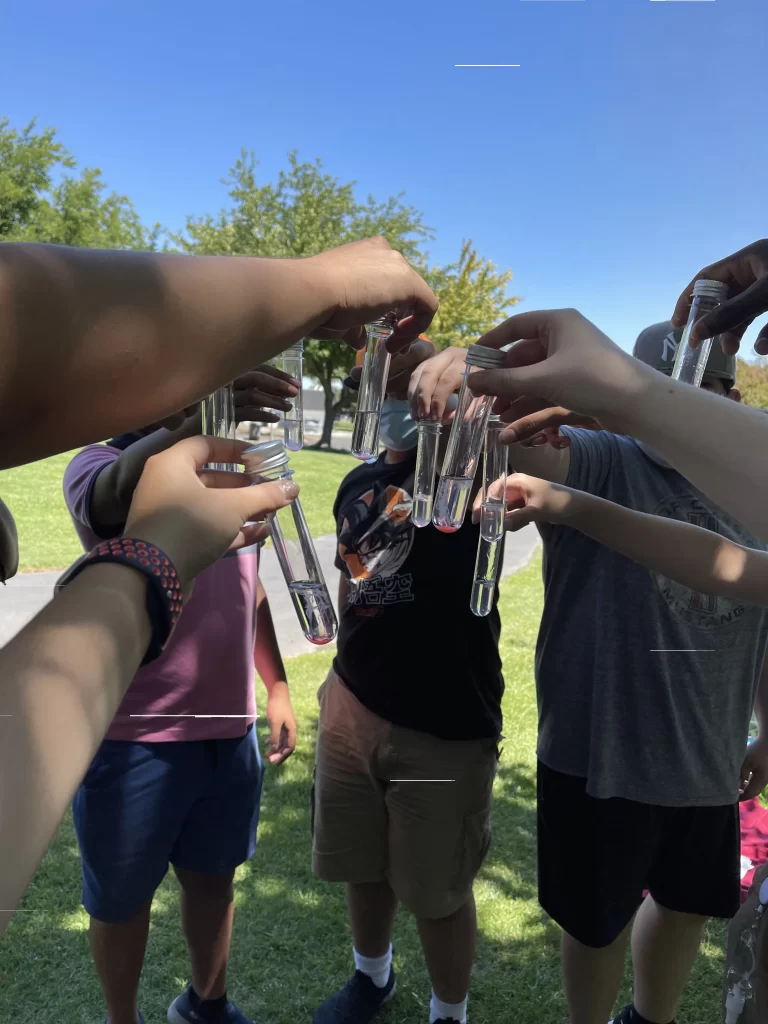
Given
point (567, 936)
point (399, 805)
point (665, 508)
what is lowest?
point (567, 936)

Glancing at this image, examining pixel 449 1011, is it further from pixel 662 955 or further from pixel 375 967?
pixel 662 955

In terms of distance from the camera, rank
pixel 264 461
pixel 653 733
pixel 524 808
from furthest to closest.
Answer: pixel 524 808
pixel 653 733
pixel 264 461

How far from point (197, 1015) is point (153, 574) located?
1.65 m

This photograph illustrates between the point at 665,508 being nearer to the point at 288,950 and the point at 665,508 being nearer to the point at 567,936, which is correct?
the point at 567,936

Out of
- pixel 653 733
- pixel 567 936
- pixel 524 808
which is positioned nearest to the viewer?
pixel 653 733

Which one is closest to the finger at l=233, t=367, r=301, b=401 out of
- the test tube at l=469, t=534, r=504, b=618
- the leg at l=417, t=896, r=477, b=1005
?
the test tube at l=469, t=534, r=504, b=618

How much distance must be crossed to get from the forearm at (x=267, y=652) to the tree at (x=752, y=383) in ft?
4.19

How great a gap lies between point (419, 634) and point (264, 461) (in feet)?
2.95

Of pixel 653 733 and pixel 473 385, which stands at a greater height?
pixel 473 385

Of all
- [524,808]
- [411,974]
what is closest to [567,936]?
[411,974]

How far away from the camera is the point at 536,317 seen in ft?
2.86

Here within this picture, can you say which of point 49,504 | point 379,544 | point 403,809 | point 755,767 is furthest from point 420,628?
point 49,504

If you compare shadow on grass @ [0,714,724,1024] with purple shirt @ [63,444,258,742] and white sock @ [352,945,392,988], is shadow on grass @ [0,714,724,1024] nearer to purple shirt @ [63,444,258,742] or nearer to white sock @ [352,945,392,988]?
white sock @ [352,945,392,988]

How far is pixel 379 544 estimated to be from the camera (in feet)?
5.39
